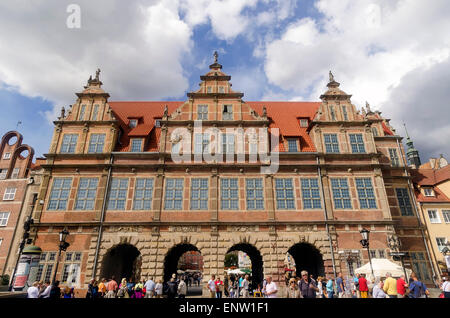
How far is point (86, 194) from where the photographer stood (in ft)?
73.3

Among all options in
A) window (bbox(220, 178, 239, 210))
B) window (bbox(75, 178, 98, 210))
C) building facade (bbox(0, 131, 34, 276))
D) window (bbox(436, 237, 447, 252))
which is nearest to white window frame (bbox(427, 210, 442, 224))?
window (bbox(436, 237, 447, 252))

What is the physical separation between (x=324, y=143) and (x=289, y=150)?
3320 mm

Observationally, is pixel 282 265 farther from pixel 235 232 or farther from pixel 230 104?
pixel 230 104

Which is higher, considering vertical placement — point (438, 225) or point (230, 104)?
point (230, 104)

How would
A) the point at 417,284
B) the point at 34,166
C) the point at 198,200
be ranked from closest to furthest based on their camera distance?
1. the point at 417,284
2. the point at 198,200
3. the point at 34,166

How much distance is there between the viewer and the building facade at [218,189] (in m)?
20.9

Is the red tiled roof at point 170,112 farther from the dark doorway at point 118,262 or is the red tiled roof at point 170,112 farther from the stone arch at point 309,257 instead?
the dark doorway at point 118,262

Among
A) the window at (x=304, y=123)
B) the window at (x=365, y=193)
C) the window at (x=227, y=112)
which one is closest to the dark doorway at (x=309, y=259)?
the window at (x=365, y=193)

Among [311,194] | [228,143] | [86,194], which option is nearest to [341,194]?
[311,194]

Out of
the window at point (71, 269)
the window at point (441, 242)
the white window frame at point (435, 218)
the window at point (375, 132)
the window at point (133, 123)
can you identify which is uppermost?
the window at point (133, 123)

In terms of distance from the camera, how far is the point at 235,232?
21.3 metres

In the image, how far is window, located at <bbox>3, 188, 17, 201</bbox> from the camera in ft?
103

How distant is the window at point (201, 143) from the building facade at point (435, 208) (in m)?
20.9
